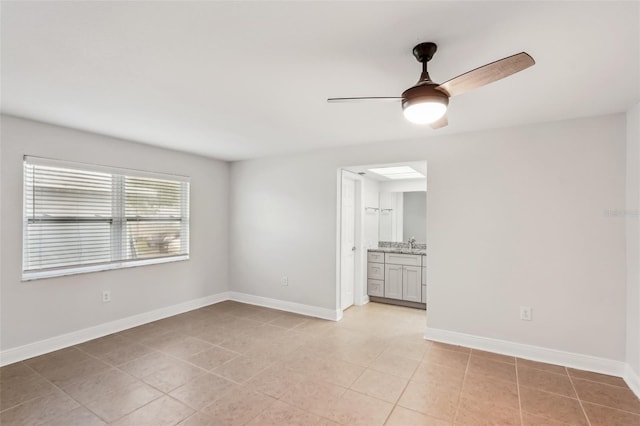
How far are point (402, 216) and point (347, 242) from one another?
1642mm

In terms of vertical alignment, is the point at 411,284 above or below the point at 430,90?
below

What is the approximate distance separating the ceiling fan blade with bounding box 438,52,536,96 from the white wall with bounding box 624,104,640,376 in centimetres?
197

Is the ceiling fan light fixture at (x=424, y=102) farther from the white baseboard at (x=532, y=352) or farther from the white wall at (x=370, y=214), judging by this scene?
the white wall at (x=370, y=214)

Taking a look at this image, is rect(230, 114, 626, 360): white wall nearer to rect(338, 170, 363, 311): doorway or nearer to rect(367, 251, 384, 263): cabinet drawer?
rect(338, 170, 363, 311): doorway

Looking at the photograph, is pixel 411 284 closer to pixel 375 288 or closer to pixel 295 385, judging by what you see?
pixel 375 288

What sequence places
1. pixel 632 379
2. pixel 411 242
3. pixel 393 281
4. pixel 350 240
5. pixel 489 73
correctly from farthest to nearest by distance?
pixel 411 242 < pixel 393 281 < pixel 350 240 < pixel 632 379 < pixel 489 73

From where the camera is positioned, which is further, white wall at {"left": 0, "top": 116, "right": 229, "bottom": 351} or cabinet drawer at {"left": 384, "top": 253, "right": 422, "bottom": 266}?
cabinet drawer at {"left": 384, "top": 253, "right": 422, "bottom": 266}

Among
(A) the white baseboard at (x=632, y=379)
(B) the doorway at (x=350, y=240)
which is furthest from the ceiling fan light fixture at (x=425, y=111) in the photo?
(A) the white baseboard at (x=632, y=379)

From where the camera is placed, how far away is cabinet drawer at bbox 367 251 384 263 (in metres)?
5.18

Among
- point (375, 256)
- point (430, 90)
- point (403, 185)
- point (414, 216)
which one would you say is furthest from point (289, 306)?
point (430, 90)

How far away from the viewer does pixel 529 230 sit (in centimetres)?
315

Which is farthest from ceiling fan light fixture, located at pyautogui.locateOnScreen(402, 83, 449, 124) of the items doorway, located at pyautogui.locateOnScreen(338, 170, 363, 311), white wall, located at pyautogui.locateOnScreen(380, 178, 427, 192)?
white wall, located at pyautogui.locateOnScreen(380, 178, 427, 192)

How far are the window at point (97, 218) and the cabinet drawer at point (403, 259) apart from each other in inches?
127

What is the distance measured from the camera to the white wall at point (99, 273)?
2986 millimetres
